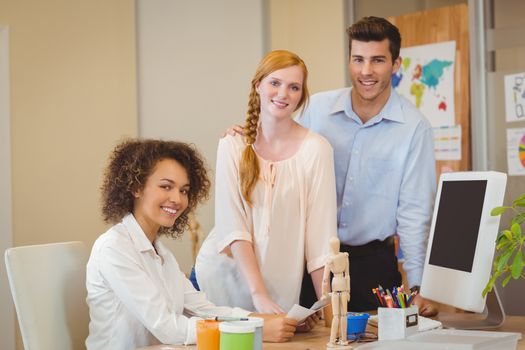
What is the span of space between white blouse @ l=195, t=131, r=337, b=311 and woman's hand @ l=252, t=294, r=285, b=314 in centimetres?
11

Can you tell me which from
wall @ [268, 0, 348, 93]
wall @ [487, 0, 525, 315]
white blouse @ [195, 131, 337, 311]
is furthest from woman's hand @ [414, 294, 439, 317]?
wall @ [268, 0, 348, 93]

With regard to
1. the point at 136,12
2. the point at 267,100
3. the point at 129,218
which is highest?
the point at 136,12

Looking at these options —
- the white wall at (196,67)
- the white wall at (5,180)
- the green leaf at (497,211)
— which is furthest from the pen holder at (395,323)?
the white wall at (196,67)

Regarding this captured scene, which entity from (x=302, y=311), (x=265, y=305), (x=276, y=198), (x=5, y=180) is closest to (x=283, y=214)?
(x=276, y=198)

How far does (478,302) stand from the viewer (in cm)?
218

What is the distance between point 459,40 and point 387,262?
217cm

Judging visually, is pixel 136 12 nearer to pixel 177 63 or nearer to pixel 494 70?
pixel 177 63

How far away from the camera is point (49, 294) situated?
2191 millimetres

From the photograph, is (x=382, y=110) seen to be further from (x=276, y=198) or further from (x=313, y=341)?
(x=313, y=341)

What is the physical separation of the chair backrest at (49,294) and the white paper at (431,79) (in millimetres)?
2718

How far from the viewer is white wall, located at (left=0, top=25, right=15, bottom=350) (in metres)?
4.83

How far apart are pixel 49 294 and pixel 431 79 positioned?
9.85 ft

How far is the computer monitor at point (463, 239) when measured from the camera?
7.21 feet

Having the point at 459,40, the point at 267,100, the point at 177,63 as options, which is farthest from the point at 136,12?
the point at 267,100
